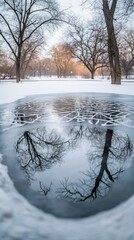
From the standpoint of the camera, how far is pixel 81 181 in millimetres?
3451

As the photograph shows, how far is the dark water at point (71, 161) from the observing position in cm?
301

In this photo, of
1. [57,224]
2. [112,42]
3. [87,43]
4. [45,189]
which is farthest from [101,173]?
[87,43]

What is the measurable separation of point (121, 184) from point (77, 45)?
41910mm

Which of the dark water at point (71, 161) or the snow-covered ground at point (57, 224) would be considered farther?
the dark water at point (71, 161)

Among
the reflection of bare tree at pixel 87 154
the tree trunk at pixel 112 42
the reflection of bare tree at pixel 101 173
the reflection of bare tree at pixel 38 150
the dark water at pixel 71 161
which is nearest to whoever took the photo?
the dark water at pixel 71 161

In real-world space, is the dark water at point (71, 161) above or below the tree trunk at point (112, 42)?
below

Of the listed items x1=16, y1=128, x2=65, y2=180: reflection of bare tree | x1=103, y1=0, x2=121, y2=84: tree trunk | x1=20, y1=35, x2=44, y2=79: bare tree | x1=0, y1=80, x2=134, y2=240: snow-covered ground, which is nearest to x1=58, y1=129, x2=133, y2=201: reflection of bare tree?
x1=0, y1=80, x2=134, y2=240: snow-covered ground

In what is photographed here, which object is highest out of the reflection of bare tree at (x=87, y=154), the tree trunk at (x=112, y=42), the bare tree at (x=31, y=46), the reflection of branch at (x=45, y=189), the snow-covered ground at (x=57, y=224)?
the bare tree at (x=31, y=46)

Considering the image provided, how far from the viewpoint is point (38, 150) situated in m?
4.77

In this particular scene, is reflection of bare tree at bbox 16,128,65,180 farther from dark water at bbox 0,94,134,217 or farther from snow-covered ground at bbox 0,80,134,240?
snow-covered ground at bbox 0,80,134,240

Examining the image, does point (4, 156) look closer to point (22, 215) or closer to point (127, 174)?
point (22, 215)

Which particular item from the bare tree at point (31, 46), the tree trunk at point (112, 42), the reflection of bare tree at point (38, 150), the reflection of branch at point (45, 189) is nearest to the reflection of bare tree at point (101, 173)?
the reflection of branch at point (45, 189)

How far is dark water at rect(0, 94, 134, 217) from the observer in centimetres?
301

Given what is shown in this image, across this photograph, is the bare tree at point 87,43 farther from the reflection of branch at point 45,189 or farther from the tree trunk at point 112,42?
the reflection of branch at point 45,189
